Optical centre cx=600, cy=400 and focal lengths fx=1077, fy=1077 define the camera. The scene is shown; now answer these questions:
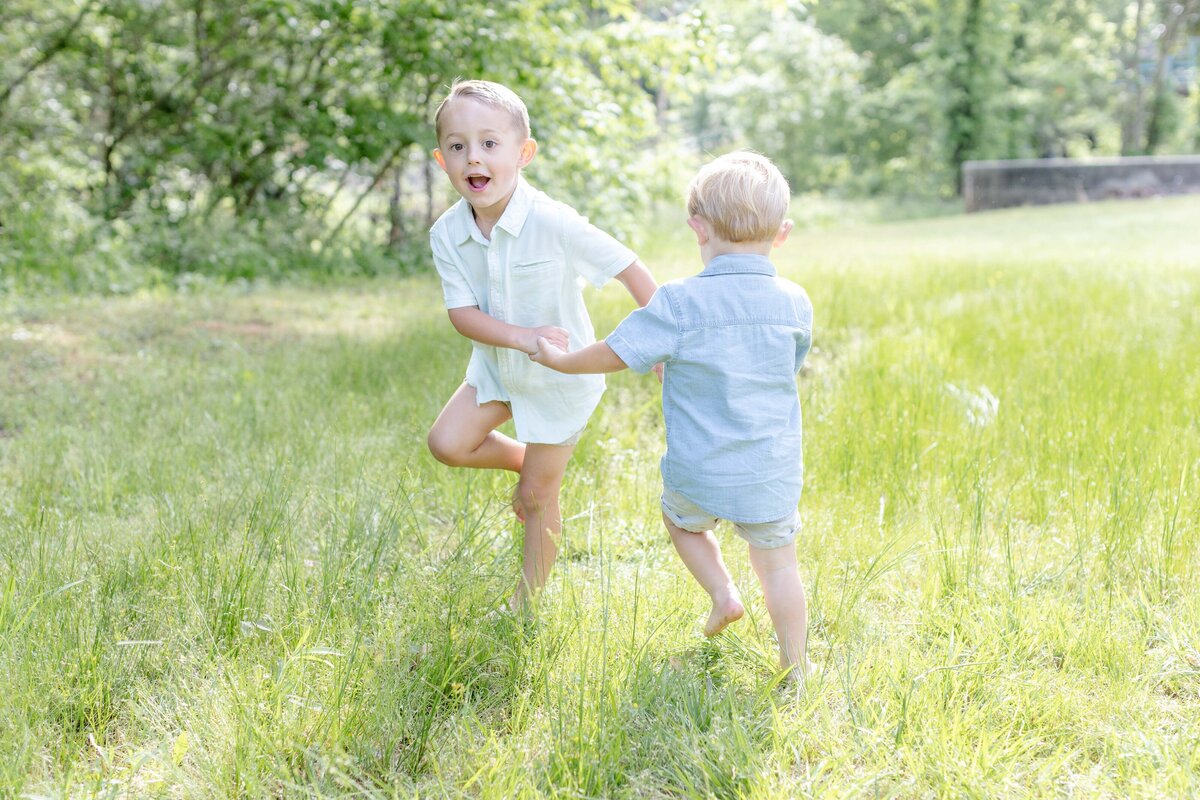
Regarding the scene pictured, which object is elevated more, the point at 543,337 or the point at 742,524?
the point at 543,337

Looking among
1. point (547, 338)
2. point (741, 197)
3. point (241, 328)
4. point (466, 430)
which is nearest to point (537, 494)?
point (466, 430)

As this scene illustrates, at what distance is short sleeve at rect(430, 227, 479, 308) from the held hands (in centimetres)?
27

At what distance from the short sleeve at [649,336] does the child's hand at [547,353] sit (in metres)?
0.20

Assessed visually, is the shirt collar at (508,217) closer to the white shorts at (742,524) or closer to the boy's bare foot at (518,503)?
the boy's bare foot at (518,503)

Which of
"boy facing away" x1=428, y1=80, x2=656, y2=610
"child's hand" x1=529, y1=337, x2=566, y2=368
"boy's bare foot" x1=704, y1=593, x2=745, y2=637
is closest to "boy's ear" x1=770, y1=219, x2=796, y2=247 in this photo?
"boy facing away" x1=428, y1=80, x2=656, y2=610

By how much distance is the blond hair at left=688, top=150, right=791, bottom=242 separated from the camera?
2.47 meters

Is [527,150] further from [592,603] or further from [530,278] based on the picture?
[592,603]

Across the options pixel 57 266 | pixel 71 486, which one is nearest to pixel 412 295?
pixel 57 266

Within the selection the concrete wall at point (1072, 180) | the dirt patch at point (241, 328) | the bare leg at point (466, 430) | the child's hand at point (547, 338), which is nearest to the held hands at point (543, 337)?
the child's hand at point (547, 338)

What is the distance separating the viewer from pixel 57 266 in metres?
8.88

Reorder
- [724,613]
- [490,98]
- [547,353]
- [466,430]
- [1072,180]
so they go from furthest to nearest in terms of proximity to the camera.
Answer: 1. [1072,180]
2. [466,430]
3. [490,98]
4. [547,353]
5. [724,613]

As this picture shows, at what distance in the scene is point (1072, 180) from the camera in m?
22.5

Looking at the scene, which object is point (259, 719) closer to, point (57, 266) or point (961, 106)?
point (57, 266)

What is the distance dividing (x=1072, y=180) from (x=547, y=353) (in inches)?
892
